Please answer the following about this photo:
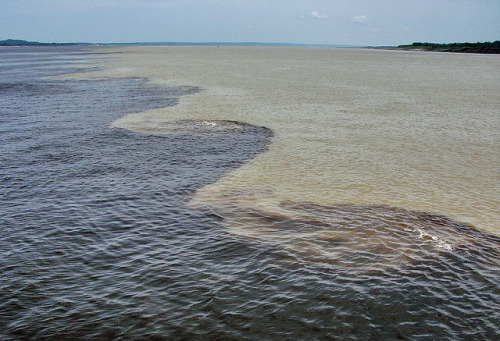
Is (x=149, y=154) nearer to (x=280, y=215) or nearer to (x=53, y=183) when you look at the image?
(x=53, y=183)

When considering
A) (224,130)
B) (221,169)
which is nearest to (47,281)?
(221,169)

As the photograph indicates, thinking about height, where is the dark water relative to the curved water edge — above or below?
below

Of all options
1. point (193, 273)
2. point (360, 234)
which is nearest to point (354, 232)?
point (360, 234)

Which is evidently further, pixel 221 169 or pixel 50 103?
pixel 50 103

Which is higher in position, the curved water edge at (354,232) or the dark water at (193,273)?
the curved water edge at (354,232)

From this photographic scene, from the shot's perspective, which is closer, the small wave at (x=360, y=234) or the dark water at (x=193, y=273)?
the dark water at (x=193, y=273)

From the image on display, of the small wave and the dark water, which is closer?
the dark water

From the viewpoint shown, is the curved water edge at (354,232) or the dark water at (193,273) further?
the curved water edge at (354,232)

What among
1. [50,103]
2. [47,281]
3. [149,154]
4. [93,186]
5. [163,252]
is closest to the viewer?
[47,281]
